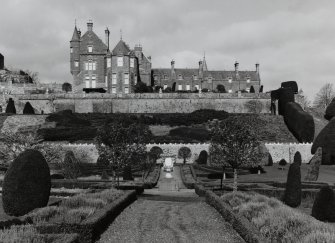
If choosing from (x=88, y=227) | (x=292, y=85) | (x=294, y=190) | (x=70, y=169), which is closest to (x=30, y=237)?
(x=88, y=227)

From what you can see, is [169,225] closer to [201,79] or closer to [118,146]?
[118,146]

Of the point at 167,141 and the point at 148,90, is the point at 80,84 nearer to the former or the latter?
the point at 148,90

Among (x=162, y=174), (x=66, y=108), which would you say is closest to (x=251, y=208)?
(x=162, y=174)

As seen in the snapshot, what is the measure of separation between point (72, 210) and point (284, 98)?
→ 2523 inches

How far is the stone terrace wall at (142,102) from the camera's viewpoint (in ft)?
257

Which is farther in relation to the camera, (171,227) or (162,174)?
(162,174)

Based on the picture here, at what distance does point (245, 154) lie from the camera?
29.8 meters

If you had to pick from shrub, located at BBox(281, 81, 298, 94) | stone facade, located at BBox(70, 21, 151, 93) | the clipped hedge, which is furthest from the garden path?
shrub, located at BBox(281, 81, 298, 94)

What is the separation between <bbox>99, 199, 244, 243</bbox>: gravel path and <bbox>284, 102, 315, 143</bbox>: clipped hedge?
4379cm

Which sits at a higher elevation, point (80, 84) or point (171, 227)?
point (80, 84)

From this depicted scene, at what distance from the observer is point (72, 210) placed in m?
15.4

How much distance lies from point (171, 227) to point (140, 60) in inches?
2868

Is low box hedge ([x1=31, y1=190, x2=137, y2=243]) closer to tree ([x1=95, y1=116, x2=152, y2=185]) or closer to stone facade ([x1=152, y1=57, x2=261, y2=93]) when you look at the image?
tree ([x1=95, y1=116, x2=152, y2=185])

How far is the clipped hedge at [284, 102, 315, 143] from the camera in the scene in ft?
206
